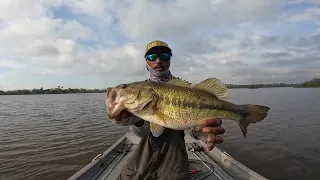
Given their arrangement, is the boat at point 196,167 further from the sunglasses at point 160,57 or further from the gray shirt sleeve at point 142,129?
the sunglasses at point 160,57

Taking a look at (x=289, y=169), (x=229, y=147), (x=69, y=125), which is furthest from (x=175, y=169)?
(x=69, y=125)

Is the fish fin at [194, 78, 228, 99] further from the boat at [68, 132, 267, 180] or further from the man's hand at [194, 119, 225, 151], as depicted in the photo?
the boat at [68, 132, 267, 180]

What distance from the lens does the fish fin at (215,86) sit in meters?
3.14

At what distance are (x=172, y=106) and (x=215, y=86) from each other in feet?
2.19

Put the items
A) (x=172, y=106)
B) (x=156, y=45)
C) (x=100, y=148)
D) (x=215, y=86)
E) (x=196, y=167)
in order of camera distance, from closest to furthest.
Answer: (x=172, y=106) < (x=215, y=86) < (x=156, y=45) < (x=196, y=167) < (x=100, y=148)

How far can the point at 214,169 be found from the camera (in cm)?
671

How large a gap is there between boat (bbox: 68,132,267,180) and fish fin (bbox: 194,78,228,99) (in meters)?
3.44

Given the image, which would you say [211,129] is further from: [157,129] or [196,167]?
[196,167]

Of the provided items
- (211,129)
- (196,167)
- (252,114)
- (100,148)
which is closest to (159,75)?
(211,129)

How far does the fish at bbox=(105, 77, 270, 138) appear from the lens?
2.90 meters

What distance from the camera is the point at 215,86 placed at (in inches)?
125

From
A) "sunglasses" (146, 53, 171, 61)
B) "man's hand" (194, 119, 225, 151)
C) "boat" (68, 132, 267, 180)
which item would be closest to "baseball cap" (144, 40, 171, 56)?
"sunglasses" (146, 53, 171, 61)

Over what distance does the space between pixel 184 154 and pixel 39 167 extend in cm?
1090

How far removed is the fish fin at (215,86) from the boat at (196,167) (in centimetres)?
344
